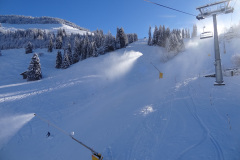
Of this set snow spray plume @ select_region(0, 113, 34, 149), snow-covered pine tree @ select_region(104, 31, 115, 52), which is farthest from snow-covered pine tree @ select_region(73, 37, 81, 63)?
snow spray plume @ select_region(0, 113, 34, 149)

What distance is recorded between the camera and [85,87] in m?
25.4

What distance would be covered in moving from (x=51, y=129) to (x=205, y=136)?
1236 centimetres

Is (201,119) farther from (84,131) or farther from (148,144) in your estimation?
(84,131)

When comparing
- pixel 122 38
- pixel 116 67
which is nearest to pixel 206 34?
pixel 116 67

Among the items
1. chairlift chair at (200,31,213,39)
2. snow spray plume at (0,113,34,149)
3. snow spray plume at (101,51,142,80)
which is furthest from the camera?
snow spray plume at (101,51,142,80)

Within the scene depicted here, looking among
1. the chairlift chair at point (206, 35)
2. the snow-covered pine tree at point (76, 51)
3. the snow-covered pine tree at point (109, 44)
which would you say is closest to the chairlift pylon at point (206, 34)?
the chairlift chair at point (206, 35)

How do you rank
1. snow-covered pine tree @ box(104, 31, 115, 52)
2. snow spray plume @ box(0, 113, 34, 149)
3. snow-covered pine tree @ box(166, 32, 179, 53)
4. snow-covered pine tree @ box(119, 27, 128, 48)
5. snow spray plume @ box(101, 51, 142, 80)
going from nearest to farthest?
snow spray plume @ box(0, 113, 34, 149)
snow spray plume @ box(101, 51, 142, 80)
snow-covered pine tree @ box(166, 32, 179, 53)
snow-covered pine tree @ box(104, 31, 115, 52)
snow-covered pine tree @ box(119, 27, 128, 48)

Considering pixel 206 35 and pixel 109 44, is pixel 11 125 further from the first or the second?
pixel 109 44

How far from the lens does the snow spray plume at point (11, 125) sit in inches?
444

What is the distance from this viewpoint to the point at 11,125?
12.8m

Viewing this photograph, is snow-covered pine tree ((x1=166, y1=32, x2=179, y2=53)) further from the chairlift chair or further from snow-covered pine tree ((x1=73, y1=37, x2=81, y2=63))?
snow-covered pine tree ((x1=73, y1=37, x2=81, y2=63))

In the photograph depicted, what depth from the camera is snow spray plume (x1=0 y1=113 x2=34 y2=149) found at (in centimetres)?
1127

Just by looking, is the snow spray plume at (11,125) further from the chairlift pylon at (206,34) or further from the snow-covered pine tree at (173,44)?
the snow-covered pine tree at (173,44)

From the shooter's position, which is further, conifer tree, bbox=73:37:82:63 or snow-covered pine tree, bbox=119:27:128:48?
snow-covered pine tree, bbox=119:27:128:48
